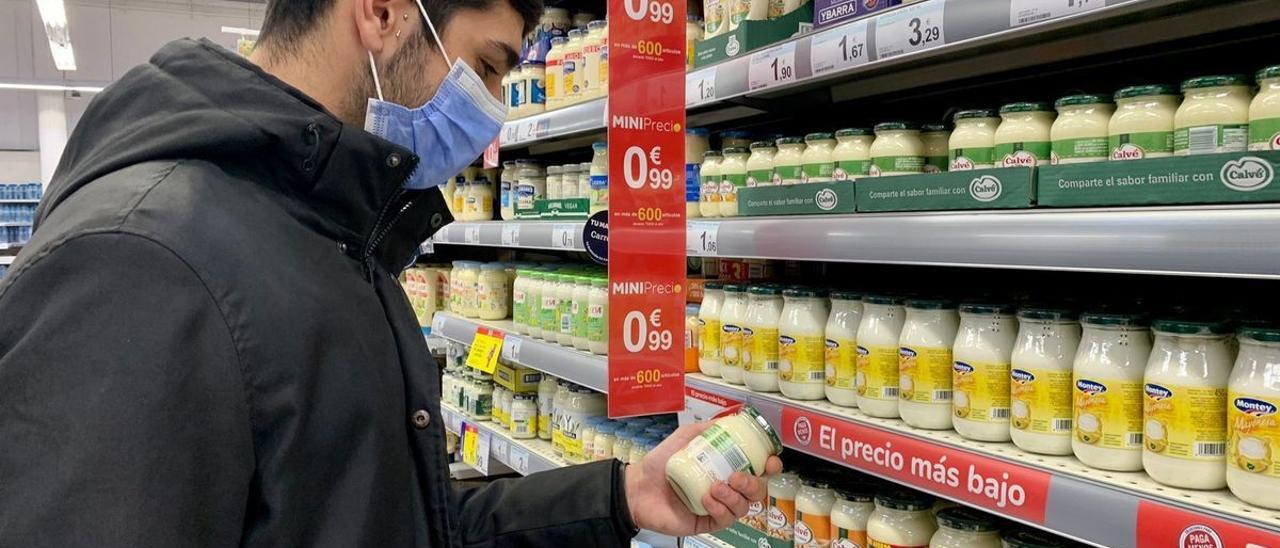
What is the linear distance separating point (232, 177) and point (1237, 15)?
1437 millimetres

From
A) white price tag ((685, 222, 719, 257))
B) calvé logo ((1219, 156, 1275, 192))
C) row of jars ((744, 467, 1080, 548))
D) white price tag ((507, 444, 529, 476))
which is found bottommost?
white price tag ((507, 444, 529, 476))

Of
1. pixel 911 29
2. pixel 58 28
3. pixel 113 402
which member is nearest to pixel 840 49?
pixel 911 29

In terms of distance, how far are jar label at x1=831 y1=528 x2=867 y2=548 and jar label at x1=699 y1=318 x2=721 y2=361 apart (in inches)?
18.0

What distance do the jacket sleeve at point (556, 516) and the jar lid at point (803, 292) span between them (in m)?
0.53

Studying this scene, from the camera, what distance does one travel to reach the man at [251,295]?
65 cm

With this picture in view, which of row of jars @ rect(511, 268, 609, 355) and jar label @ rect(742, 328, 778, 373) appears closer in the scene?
jar label @ rect(742, 328, 778, 373)

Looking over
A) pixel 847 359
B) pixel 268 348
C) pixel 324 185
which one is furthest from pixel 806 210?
pixel 268 348

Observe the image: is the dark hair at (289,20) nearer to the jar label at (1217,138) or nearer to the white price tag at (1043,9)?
the white price tag at (1043,9)

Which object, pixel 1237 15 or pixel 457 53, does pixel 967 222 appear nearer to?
pixel 1237 15

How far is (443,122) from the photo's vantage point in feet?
3.71

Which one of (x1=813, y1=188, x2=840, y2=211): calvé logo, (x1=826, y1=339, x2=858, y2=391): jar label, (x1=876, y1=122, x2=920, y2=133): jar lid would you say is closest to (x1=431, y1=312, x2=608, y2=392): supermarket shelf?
(x1=826, y1=339, x2=858, y2=391): jar label

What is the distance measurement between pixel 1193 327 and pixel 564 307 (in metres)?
1.69

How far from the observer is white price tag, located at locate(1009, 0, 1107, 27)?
1.07 metres

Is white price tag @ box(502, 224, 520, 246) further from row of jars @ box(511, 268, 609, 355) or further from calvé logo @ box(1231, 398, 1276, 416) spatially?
calvé logo @ box(1231, 398, 1276, 416)
